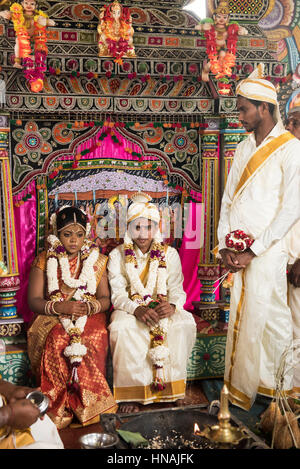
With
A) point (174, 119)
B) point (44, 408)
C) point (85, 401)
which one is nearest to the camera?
point (44, 408)

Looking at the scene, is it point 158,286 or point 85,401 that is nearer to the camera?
point 85,401

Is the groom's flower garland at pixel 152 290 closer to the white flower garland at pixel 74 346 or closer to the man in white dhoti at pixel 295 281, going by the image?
the white flower garland at pixel 74 346

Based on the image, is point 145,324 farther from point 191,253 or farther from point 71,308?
point 191,253

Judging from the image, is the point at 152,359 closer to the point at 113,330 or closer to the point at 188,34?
the point at 113,330

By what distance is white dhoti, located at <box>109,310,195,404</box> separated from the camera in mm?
A: 4250

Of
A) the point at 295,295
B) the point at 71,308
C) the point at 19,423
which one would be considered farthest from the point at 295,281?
the point at 19,423

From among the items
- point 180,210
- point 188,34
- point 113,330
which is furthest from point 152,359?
point 188,34

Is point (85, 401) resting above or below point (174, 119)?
below

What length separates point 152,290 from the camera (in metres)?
4.49

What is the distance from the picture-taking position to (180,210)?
5.15m

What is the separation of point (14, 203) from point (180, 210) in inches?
60.3

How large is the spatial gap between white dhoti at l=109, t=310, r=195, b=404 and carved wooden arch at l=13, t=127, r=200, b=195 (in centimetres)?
144

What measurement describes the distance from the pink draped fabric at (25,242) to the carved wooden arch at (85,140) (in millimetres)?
98

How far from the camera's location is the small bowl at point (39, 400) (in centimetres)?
276
